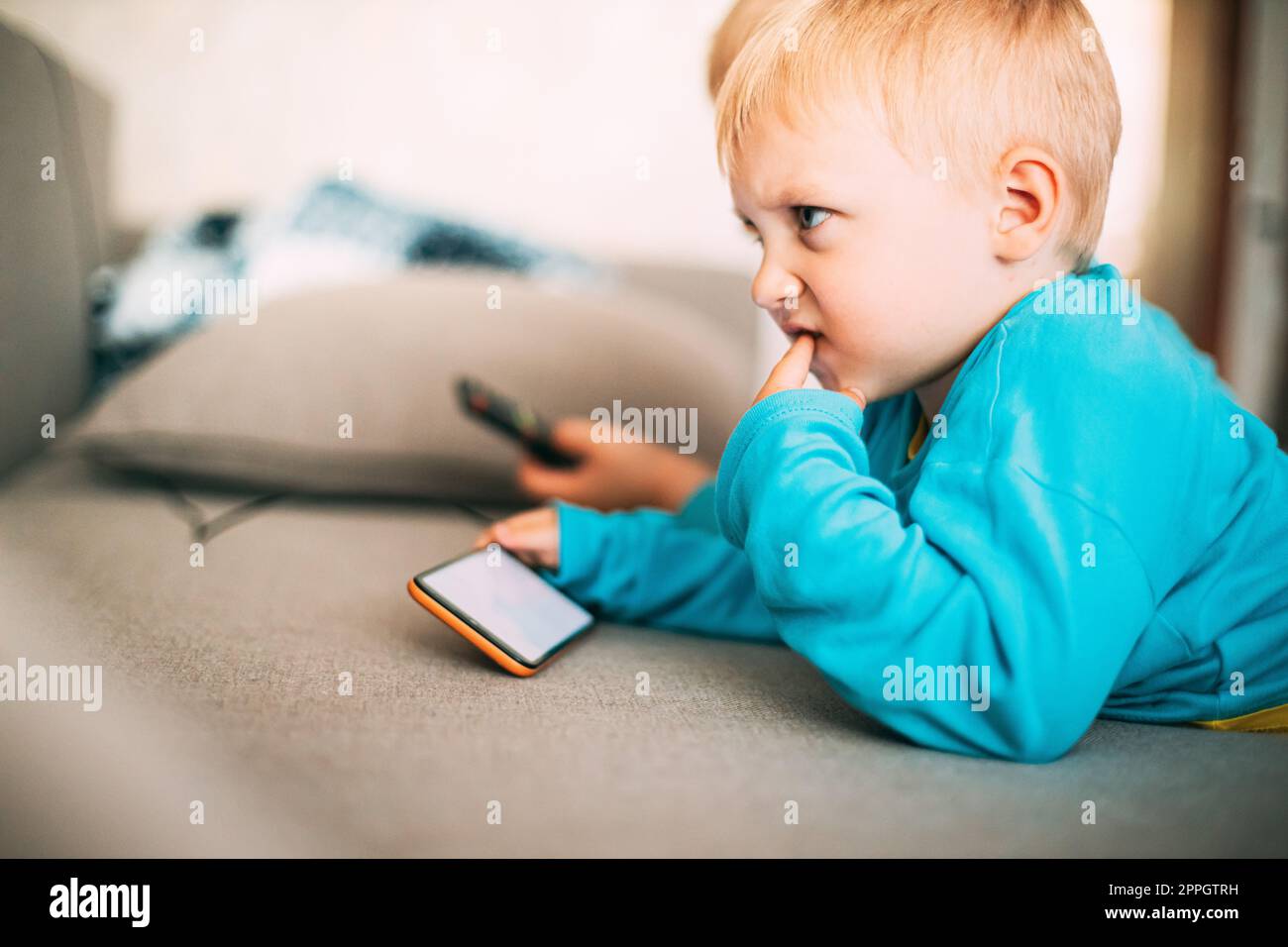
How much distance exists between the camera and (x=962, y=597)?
54 centimetres

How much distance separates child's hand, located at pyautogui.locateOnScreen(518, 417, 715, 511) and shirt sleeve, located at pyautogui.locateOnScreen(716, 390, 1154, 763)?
1.79 ft

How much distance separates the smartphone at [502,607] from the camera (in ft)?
2.20

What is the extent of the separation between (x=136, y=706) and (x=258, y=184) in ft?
4.64

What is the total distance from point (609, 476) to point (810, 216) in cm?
52

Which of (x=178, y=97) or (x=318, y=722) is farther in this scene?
(x=178, y=97)

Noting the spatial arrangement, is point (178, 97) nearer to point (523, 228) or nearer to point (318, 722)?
point (523, 228)

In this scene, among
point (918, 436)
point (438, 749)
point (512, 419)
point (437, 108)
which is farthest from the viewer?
point (437, 108)

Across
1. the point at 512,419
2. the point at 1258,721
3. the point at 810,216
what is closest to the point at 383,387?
the point at 512,419

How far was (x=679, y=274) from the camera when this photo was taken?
69.4 inches

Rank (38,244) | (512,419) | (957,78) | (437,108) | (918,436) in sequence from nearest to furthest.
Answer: (957,78), (918,436), (38,244), (512,419), (437,108)

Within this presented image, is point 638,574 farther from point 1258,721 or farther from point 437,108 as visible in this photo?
point 437,108
